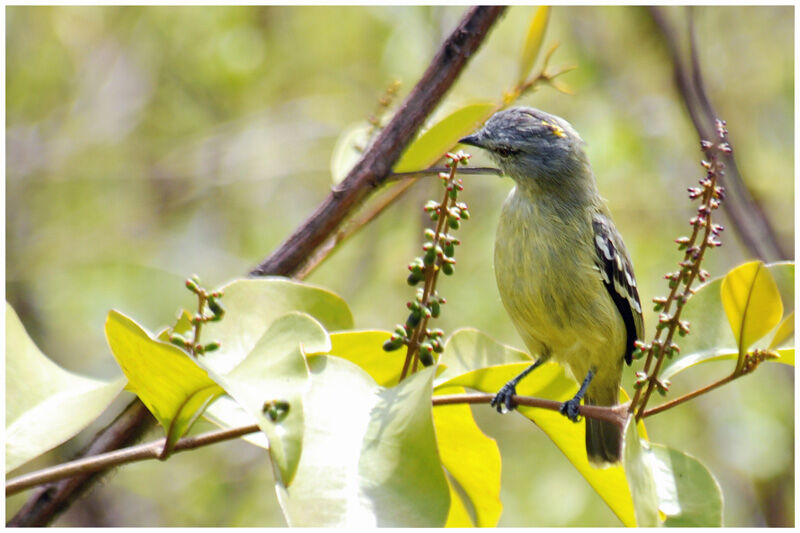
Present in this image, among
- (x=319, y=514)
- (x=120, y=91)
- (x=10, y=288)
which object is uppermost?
(x=120, y=91)

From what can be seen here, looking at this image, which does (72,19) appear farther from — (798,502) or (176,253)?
(798,502)

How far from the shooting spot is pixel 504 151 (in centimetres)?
280

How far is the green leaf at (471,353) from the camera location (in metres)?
1.90

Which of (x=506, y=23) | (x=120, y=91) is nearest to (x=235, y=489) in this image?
(x=120, y=91)

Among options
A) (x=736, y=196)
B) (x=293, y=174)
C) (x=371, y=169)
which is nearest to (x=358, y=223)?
(x=371, y=169)

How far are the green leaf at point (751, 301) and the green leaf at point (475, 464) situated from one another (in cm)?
60

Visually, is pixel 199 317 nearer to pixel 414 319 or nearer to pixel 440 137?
pixel 414 319

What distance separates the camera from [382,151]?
6.87 feet

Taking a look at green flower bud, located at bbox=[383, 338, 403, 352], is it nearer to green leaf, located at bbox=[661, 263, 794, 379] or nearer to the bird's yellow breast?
green leaf, located at bbox=[661, 263, 794, 379]

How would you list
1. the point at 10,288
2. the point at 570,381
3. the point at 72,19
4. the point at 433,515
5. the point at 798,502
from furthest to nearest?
the point at 72,19, the point at 10,288, the point at 798,502, the point at 570,381, the point at 433,515

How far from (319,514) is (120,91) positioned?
5126 mm

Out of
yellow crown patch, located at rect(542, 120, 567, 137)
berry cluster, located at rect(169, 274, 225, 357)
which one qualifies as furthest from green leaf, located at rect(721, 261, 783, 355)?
yellow crown patch, located at rect(542, 120, 567, 137)

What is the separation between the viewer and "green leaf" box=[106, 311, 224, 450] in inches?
58.9

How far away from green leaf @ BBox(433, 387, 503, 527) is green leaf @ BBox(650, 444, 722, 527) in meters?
0.36
